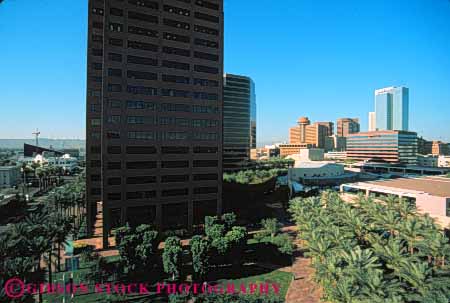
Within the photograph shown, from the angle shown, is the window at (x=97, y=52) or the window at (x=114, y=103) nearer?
the window at (x=114, y=103)

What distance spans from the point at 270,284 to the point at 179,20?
28842mm

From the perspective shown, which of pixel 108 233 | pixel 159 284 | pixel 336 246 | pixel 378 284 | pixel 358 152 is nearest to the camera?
pixel 378 284

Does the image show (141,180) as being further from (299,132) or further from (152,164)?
(299,132)

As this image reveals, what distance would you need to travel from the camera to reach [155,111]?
1202 inches

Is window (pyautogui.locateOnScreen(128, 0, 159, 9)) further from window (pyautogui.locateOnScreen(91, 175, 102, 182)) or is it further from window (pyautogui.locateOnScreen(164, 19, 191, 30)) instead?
window (pyautogui.locateOnScreen(91, 175, 102, 182))

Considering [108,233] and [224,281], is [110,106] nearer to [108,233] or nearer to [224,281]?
[108,233]

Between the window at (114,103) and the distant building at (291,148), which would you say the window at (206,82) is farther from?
the distant building at (291,148)

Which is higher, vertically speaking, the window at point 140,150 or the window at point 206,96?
the window at point 206,96

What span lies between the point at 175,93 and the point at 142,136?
20.7 ft

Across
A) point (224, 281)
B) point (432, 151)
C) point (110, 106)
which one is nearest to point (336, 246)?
point (224, 281)

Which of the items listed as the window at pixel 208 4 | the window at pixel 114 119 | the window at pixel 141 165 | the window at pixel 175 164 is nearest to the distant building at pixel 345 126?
the window at pixel 208 4

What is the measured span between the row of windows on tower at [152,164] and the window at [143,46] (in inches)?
501

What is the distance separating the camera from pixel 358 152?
99812 millimetres

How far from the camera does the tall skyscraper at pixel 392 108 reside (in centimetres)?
11738
